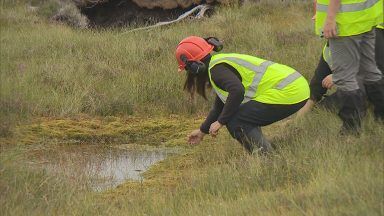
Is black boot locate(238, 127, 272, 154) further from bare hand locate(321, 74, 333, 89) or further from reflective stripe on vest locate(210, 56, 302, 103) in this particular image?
bare hand locate(321, 74, 333, 89)

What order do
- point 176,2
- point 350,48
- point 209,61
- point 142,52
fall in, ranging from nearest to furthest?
1. point 350,48
2. point 209,61
3. point 142,52
4. point 176,2

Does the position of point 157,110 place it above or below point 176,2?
above

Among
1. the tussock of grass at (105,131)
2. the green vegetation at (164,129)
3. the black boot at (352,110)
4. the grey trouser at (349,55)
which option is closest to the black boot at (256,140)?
the green vegetation at (164,129)

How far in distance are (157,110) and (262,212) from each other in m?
4.70

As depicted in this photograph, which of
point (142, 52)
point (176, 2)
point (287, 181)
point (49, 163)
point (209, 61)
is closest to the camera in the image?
point (287, 181)

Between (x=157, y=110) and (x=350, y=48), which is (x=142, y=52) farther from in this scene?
(x=350, y=48)

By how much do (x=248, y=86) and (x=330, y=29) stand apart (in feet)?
3.15

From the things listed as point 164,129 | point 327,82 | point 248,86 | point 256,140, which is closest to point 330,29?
point 248,86

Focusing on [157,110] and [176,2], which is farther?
[176,2]

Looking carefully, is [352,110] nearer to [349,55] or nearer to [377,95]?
[377,95]

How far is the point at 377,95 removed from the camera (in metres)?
5.11

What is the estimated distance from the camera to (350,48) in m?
4.84

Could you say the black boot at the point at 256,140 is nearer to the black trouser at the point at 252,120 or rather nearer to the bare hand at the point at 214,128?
the black trouser at the point at 252,120

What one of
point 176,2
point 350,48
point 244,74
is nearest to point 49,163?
point 244,74
